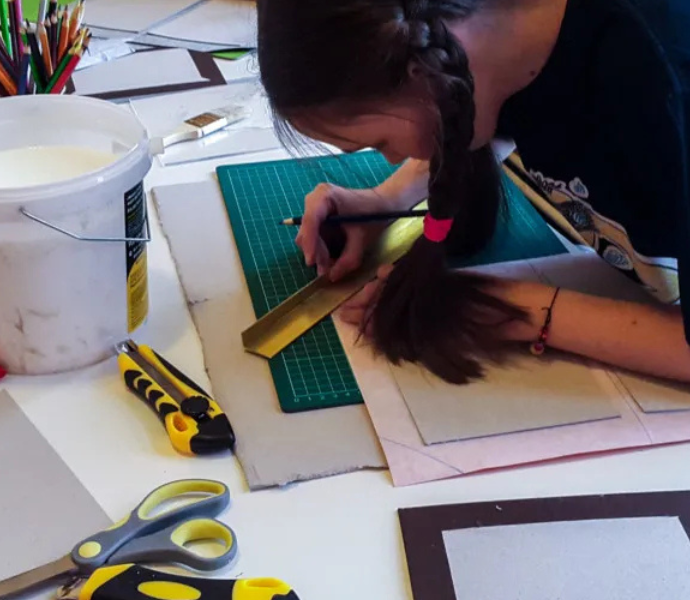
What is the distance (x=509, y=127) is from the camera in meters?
0.77

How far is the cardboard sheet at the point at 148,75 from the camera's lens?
1.17 meters

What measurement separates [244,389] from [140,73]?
0.66 metres

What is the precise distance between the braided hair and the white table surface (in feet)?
0.40

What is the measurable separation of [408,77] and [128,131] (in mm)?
249

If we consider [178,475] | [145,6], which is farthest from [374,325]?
[145,6]

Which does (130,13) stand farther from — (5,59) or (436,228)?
(436,228)

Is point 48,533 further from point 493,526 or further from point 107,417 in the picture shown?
point 493,526

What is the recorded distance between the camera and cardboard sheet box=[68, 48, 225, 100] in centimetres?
117

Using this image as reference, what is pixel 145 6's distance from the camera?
143cm

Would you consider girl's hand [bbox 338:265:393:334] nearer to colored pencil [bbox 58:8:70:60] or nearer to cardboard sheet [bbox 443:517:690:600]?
cardboard sheet [bbox 443:517:690:600]

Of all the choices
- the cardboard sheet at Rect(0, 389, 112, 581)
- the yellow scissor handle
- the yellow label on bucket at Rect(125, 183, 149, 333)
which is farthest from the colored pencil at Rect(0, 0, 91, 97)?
the yellow scissor handle

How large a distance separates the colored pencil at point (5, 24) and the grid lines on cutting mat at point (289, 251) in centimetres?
24

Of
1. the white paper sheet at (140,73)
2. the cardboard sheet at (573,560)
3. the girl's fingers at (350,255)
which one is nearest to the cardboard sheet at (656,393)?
the cardboard sheet at (573,560)

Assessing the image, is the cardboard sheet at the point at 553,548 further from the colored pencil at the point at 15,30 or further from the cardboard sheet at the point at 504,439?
the colored pencil at the point at 15,30
